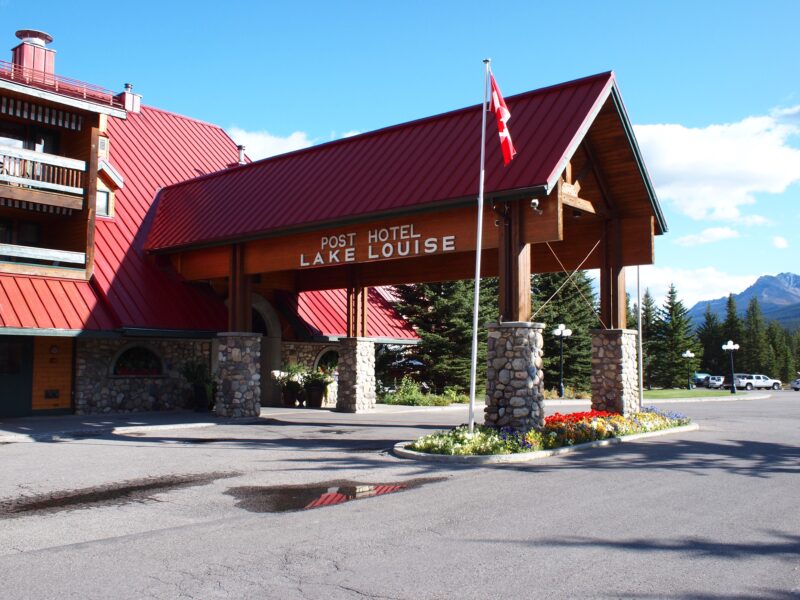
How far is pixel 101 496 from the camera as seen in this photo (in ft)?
32.6

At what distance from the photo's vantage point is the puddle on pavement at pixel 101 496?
9.17 meters

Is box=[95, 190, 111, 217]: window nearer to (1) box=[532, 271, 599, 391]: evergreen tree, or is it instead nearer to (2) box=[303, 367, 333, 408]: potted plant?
(2) box=[303, 367, 333, 408]: potted plant

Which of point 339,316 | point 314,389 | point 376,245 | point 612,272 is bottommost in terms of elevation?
point 314,389

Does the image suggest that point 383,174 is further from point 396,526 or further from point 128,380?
point 396,526

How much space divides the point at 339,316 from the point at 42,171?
38.0ft

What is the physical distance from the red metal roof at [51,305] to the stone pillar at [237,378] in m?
3.23

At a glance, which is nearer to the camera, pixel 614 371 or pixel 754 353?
pixel 614 371

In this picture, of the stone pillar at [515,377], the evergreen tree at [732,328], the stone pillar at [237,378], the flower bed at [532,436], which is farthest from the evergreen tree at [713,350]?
the stone pillar at [515,377]

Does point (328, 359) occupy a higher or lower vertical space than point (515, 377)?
higher

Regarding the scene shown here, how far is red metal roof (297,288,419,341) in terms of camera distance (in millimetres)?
27203

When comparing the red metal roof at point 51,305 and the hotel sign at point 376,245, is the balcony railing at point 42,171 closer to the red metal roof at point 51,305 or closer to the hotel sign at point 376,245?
the red metal roof at point 51,305

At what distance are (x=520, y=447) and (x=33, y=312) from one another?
1320 cm

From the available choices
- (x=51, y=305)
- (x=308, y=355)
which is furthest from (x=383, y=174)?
(x=308, y=355)

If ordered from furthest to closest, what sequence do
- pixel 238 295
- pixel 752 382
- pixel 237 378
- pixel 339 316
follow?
1. pixel 752 382
2. pixel 339 316
3. pixel 238 295
4. pixel 237 378
